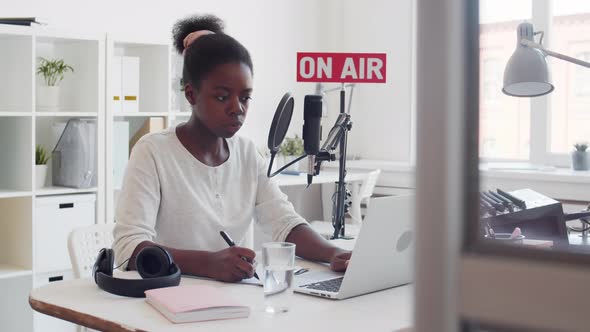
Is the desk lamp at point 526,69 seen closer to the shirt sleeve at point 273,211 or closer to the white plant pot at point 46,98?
the shirt sleeve at point 273,211

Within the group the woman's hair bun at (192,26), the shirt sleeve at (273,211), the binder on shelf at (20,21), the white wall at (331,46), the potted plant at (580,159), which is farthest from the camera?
the white wall at (331,46)

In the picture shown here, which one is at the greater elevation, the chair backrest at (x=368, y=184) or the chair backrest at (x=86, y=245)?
the chair backrest at (x=368, y=184)

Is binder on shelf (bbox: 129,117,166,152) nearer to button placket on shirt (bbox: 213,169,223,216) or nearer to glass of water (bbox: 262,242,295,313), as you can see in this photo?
button placket on shirt (bbox: 213,169,223,216)

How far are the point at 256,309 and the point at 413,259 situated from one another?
3.91 feet

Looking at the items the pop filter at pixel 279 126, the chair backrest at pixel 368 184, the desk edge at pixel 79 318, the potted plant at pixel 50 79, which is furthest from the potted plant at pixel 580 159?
the desk edge at pixel 79 318

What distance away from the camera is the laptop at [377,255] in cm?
153

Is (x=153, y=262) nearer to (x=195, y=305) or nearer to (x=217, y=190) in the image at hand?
(x=195, y=305)

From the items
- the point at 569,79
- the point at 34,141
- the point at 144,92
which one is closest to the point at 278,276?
the point at 34,141

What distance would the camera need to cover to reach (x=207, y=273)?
1.72 meters

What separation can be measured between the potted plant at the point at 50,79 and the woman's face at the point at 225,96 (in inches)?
67.6

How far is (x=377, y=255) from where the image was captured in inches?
62.3

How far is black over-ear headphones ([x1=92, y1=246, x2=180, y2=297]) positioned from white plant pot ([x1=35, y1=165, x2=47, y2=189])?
6.34ft

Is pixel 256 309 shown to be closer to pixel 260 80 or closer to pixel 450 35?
pixel 450 35

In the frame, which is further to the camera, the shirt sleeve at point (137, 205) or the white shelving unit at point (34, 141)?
the white shelving unit at point (34, 141)
